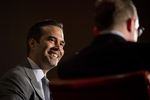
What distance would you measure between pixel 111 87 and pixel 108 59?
131 millimetres

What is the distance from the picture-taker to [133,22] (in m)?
1.45

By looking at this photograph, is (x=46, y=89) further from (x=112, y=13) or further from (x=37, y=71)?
(x=112, y=13)

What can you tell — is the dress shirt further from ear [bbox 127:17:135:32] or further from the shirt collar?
ear [bbox 127:17:135:32]

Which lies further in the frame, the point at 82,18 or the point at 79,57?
the point at 82,18

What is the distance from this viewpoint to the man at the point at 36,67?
2.25m

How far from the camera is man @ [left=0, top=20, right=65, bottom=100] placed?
7.38 feet

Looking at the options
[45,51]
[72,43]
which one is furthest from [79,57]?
[72,43]


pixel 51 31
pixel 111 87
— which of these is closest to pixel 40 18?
pixel 51 31

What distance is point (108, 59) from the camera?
52.7 inches

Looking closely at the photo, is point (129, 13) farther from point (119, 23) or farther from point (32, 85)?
point (32, 85)

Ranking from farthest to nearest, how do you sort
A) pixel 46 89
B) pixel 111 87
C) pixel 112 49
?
pixel 46 89 → pixel 112 49 → pixel 111 87

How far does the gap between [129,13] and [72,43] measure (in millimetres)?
2537

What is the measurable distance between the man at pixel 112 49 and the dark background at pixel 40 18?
8.14ft

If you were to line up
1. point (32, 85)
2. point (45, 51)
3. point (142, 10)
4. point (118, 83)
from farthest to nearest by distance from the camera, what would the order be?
point (142, 10), point (45, 51), point (32, 85), point (118, 83)
